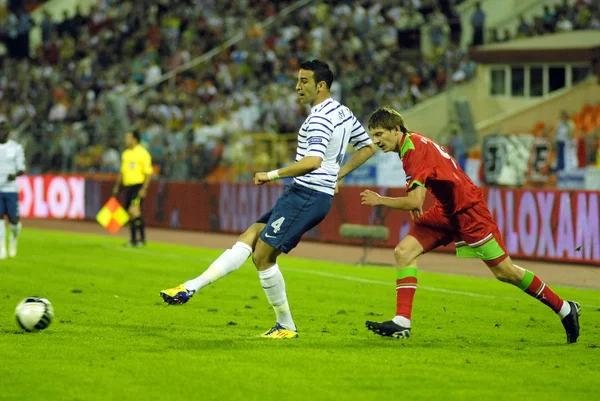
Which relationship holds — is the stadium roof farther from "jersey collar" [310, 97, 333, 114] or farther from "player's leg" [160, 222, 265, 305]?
"player's leg" [160, 222, 265, 305]

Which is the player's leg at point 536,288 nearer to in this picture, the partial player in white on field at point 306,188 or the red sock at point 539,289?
the red sock at point 539,289

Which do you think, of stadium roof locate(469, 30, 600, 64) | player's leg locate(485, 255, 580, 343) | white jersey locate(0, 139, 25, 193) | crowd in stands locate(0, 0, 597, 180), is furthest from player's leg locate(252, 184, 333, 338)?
stadium roof locate(469, 30, 600, 64)

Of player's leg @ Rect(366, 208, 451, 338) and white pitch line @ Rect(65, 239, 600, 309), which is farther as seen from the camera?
white pitch line @ Rect(65, 239, 600, 309)

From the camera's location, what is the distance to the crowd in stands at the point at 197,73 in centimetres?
3081

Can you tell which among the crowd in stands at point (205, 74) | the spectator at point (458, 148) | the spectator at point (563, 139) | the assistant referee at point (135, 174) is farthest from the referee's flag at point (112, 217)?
the spectator at point (563, 139)

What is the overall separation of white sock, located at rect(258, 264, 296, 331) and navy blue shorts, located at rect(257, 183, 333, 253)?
0.27m

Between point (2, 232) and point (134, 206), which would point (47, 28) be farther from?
point (2, 232)

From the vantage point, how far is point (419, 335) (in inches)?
428

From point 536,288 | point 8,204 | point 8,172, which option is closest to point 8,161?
point 8,172

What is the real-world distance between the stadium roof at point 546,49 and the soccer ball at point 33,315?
2202 cm

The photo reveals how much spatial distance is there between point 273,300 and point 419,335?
155cm

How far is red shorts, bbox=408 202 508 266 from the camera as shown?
10125mm

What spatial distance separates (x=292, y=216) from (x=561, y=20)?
24716 mm

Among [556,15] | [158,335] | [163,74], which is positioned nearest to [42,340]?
[158,335]
